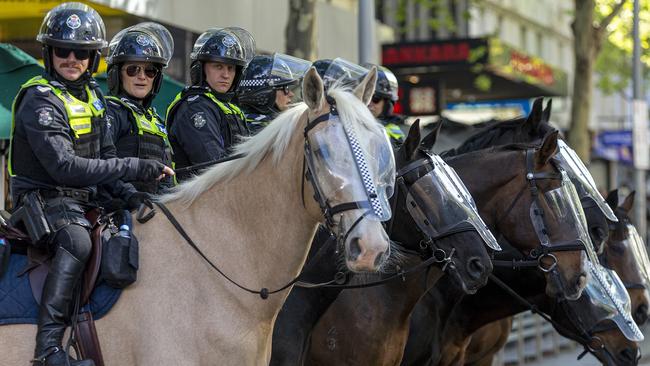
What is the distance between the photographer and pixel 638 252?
385 inches

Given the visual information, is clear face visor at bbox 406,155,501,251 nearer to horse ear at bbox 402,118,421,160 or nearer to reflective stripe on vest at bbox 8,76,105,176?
horse ear at bbox 402,118,421,160

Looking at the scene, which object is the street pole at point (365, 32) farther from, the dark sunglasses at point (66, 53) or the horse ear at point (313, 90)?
the horse ear at point (313, 90)

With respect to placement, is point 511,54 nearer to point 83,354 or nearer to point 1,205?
point 1,205

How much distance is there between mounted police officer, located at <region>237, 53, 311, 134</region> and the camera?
7.69 m

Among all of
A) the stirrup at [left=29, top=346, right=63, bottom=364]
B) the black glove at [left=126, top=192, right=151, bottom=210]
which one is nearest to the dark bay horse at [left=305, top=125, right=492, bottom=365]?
the black glove at [left=126, top=192, right=151, bottom=210]

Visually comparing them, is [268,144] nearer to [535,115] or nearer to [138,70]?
[138,70]

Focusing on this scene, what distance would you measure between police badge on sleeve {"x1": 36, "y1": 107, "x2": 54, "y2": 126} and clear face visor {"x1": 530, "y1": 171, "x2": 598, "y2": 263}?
11.6ft

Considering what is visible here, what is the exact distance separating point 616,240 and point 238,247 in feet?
17.3

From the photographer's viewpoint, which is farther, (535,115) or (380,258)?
(535,115)

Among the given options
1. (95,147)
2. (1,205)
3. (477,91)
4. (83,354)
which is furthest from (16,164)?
(477,91)

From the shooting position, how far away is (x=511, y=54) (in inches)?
1016

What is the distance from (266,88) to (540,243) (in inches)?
84.9

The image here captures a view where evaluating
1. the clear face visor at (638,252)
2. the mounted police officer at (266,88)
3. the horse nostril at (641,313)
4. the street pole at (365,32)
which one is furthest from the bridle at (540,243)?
the street pole at (365,32)

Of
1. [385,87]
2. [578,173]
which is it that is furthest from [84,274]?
[385,87]
